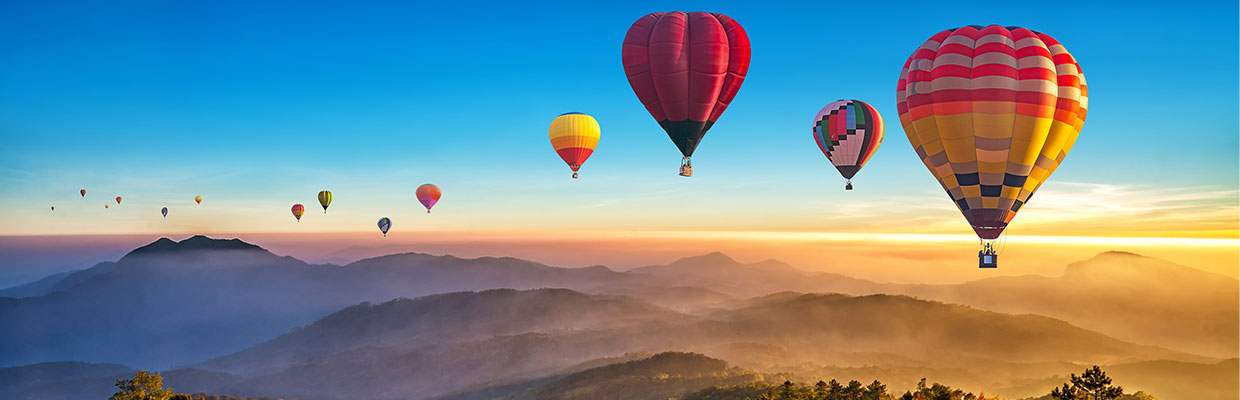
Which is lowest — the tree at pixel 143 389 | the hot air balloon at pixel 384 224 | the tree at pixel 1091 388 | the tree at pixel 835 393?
the tree at pixel 143 389

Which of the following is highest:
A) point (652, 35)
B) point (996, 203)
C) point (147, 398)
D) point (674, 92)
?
point (652, 35)

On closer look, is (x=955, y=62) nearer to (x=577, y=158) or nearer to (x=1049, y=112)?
(x=1049, y=112)

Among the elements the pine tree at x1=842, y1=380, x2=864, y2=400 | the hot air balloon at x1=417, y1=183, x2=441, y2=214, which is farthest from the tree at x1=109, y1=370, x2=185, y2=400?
the hot air balloon at x1=417, y1=183, x2=441, y2=214

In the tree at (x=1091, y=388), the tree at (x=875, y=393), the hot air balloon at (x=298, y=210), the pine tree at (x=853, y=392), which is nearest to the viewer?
the tree at (x=1091, y=388)

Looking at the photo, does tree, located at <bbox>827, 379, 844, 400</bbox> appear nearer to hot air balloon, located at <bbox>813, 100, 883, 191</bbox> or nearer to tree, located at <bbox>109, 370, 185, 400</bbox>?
hot air balloon, located at <bbox>813, 100, 883, 191</bbox>

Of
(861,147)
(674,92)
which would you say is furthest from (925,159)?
(674,92)

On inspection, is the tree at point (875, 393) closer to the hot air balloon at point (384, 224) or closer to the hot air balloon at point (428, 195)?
the hot air balloon at point (428, 195)

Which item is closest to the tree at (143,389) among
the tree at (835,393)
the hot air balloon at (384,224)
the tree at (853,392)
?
the tree at (835,393)
